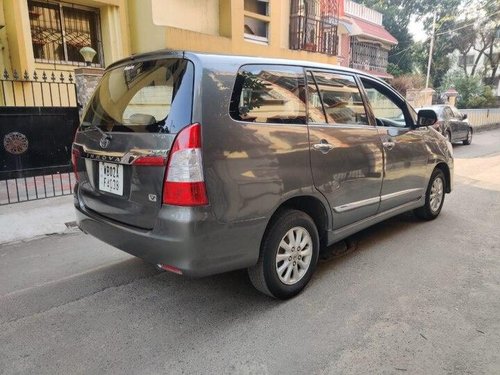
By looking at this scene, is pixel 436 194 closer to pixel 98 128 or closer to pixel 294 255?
pixel 294 255

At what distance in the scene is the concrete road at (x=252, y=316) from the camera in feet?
7.98

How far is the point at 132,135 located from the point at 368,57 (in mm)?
24942

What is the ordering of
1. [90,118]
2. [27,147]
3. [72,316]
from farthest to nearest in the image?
[27,147] → [90,118] → [72,316]

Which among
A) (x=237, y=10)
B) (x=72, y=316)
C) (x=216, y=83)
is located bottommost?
(x=72, y=316)

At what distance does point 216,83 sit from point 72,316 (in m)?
2.02

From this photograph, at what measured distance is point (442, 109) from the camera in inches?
513

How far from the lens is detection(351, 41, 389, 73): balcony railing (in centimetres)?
2380

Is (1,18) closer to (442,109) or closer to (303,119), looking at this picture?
(303,119)

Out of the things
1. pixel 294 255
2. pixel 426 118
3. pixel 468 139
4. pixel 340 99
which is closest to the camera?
pixel 294 255

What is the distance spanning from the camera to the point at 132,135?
8.71 ft

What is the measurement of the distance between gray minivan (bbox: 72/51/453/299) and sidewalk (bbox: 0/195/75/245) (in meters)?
1.90

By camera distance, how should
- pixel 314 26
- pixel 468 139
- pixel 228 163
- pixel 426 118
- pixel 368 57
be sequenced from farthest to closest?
pixel 368 57, pixel 468 139, pixel 314 26, pixel 426 118, pixel 228 163

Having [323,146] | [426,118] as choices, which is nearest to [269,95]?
[323,146]

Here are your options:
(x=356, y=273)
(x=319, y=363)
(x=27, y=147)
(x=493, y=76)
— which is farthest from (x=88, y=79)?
(x=493, y=76)
